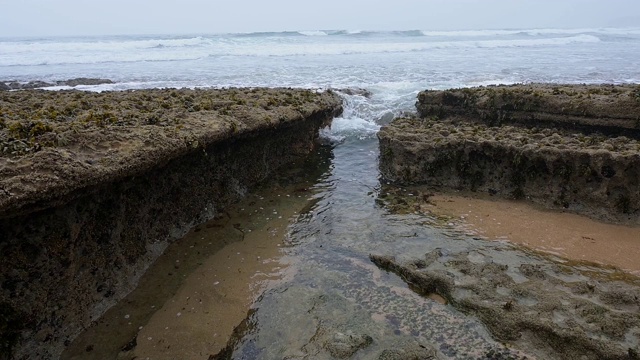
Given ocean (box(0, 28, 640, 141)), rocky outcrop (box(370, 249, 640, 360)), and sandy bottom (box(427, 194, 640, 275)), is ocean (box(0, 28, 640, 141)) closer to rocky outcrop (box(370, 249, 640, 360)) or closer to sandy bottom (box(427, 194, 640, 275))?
sandy bottom (box(427, 194, 640, 275))

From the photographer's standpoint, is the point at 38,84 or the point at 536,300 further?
the point at 38,84

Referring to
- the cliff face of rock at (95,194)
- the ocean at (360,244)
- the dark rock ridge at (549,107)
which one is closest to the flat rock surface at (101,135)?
the cliff face of rock at (95,194)

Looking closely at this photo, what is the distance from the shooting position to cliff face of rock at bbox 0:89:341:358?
3.78m

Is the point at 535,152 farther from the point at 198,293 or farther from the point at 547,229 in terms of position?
the point at 198,293

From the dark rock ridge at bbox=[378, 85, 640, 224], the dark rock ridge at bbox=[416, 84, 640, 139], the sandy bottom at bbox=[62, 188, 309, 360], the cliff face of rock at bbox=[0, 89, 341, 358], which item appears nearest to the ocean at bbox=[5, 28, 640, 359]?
the sandy bottom at bbox=[62, 188, 309, 360]

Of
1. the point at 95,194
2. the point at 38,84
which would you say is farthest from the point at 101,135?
the point at 38,84

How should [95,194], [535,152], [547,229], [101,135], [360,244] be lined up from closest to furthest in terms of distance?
[95,194] → [101,135] → [360,244] → [547,229] → [535,152]

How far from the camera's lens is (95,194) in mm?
4551

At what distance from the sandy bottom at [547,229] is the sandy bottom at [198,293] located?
2.86m

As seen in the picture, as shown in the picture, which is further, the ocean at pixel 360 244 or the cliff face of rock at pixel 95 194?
the ocean at pixel 360 244

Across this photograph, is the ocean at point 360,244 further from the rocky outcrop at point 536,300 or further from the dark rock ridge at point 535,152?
the dark rock ridge at point 535,152

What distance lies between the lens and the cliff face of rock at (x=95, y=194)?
3775 mm

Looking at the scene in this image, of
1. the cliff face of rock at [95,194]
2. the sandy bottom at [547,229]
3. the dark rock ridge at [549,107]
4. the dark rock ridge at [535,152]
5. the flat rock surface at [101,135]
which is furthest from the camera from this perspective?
the dark rock ridge at [549,107]

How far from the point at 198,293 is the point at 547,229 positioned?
4.99 meters
